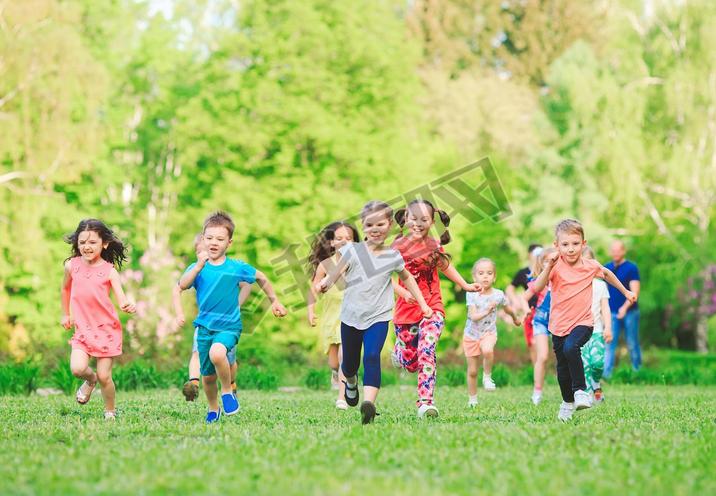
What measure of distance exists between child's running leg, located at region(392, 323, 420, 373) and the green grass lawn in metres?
0.52

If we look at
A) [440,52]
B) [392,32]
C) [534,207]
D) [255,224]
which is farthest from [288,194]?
[440,52]

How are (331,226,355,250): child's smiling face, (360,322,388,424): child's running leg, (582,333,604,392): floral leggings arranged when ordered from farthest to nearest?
(582,333,604,392): floral leggings, (331,226,355,250): child's smiling face, (360,322,388,424): child's running leg

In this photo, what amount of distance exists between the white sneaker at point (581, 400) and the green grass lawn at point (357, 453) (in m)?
0.19

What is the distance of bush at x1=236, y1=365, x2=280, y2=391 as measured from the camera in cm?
1552

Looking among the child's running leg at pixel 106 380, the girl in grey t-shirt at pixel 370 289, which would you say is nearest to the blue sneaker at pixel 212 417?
the child's running leg at pixel 106 380

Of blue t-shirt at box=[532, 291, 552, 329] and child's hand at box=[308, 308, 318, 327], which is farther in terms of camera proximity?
blue t-shirt at box=[532, 291, 552, 329]

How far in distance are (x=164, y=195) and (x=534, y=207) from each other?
15.5 metres

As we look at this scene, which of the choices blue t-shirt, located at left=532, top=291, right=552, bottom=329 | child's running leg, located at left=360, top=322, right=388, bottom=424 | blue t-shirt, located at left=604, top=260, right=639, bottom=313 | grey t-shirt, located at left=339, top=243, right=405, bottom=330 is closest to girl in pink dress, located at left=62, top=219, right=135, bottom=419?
grey t-shirt, located at left=339, top=243, right=405, bottom=330

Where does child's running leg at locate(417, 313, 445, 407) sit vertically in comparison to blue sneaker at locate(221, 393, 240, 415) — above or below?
above

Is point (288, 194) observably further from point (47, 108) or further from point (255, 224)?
point (47, 108)

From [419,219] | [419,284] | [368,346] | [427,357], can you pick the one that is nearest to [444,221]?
[419,219]

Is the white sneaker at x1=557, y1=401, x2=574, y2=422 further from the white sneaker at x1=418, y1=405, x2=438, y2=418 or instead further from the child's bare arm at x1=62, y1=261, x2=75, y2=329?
the child's bare arm at x1=62, y1=261, x2=75, y2=329

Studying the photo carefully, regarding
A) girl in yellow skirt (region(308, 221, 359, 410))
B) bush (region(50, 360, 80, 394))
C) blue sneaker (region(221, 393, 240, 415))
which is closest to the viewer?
blue sneaker (region(221, 393, 240, 415))

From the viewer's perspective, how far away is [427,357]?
927 cm
